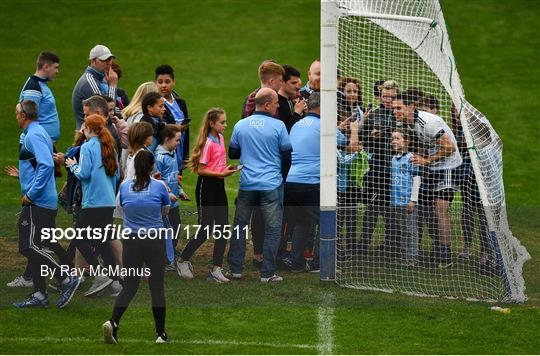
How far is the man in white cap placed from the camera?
14.6 metres

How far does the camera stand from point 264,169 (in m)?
13.4

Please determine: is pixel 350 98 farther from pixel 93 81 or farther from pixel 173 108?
pixel 93 81

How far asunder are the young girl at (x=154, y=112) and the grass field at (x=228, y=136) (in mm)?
1595

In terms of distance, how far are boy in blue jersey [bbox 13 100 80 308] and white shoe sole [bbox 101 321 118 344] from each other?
1347mm

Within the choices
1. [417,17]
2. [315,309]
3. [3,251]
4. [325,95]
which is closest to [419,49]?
[417,17]

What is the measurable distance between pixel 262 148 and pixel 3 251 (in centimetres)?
348

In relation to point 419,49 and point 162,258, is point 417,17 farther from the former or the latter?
point 162,258

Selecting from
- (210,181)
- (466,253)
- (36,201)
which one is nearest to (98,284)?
(36,201)

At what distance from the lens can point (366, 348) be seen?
11133 mm

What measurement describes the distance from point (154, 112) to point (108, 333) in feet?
10.6

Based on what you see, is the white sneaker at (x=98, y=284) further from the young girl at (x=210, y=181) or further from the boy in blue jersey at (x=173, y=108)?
the boy in blue jersey at (x=173, y=108)

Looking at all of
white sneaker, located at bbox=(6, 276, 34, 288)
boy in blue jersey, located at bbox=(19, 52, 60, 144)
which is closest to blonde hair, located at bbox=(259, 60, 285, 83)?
boy in blue jersey, located at bbox=(19, 52, 60, 144)

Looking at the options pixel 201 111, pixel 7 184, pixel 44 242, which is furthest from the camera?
pixel 201 111

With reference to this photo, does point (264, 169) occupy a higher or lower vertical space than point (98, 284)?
higher
